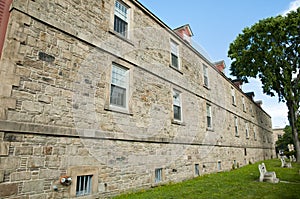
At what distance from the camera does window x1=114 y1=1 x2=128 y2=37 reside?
7.77 metres

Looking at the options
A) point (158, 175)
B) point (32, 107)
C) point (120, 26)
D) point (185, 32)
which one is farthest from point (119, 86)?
point (185, 32)

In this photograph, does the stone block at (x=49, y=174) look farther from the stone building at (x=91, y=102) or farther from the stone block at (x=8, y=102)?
the stone block at (x=8, y=102)

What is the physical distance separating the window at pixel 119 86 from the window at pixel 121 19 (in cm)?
166

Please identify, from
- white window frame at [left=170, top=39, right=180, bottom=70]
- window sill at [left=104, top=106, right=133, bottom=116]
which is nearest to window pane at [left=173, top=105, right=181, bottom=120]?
white window frame at [left=170, top=39, right=180, bottom=70]

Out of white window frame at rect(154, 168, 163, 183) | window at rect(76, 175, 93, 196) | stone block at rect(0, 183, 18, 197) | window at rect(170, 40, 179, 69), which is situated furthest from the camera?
window at rect(170, 40, 179, 69)

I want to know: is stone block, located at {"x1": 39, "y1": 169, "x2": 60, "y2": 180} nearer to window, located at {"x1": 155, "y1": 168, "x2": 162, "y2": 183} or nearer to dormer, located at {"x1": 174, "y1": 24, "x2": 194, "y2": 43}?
window, located at {"x1": 155, "y1": 168, "x2": 162, "y2": 183}

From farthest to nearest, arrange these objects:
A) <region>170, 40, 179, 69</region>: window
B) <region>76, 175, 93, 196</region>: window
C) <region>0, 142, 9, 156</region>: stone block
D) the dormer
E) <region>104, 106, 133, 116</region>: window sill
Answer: the dormer, <region>170, 40, 179, 69</region>: window, <region>104, 106, 133, 116</region>: window sill, <region>76, 175, 93, 196</region>: window, <region>0, 142, 9, 156</region>: stone block

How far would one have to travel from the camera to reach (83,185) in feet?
17.7

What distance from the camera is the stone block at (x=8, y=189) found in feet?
12.9

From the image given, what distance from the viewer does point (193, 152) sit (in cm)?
1073

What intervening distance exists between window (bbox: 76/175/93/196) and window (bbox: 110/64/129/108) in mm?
2565

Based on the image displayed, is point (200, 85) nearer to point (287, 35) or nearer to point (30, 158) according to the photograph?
point (30, 158)

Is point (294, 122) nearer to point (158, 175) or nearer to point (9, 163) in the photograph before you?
point (158, 175)

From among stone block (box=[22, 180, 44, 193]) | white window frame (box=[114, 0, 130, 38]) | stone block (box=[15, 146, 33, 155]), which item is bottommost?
stone block (box=[22, 180, 44, 193])
